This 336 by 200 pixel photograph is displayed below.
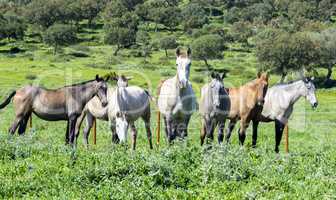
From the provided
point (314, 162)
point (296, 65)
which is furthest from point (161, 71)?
point (314, 162)

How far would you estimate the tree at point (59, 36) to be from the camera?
108 meters

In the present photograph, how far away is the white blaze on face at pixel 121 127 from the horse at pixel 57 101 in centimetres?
112

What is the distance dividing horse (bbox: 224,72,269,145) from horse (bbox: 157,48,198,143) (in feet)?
5.46

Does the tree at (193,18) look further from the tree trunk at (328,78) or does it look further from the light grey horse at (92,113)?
the light grey horse at (92,113)

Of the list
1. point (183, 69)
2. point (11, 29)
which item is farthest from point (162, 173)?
point (11, 29)

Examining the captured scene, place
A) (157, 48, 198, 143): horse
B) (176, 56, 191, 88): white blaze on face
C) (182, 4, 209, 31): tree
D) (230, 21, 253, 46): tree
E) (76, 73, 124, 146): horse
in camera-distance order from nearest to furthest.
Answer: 1. (176, 56, 191, 88): white blaze on face
2. (157, 48, 198, 143): horse
3. (76, 73, 124, 146): horse
4. (230, 21, 253, 46): tree
5. (182, 4, 209, 31): tree

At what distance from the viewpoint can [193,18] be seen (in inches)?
5581

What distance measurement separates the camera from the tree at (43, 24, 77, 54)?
10756 cm

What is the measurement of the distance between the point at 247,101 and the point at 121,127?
170 inches

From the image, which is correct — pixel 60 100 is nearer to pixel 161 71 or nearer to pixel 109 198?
pixel 109 198

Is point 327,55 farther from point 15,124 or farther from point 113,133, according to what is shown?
point 15,124

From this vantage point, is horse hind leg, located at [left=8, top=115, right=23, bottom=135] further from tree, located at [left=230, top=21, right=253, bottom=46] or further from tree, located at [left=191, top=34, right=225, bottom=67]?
tree, located at [left=230, top=21, right=253, bottom=46]

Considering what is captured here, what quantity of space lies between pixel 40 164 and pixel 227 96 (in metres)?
7.41

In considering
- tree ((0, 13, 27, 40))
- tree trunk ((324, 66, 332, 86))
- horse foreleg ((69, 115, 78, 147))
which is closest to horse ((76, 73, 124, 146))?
horse foreleg ((69, 115, 78, 147))
